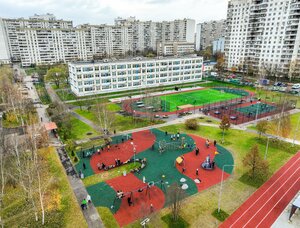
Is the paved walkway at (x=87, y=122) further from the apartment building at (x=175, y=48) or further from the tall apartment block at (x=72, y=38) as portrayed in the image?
the apartment building at (x=175, y=48)

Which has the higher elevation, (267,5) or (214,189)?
(267,5)

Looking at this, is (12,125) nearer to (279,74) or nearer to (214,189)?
(214,189)

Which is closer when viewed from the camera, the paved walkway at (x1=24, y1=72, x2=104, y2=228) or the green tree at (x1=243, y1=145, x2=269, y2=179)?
the paved walkway at (x1=24, y1=72, x2=104, y2=228)

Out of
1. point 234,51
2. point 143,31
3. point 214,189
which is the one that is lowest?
point 214,189

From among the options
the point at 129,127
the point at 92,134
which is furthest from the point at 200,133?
the point at 92,134

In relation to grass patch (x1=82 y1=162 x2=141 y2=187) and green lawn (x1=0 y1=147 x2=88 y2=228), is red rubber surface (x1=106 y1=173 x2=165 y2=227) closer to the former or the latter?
grass patch (x1=82 y1=162 x2=141 y2=187)

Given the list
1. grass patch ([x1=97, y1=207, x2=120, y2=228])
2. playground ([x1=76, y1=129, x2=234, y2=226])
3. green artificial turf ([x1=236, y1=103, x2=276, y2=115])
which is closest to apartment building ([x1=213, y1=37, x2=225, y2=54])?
green artificial turf ([x1=236, y1=103, x2=276, y2=115])

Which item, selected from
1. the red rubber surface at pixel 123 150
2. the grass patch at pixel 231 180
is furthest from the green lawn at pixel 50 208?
the grass patch at pixel 231 180

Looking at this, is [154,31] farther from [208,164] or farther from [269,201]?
[269,201]
